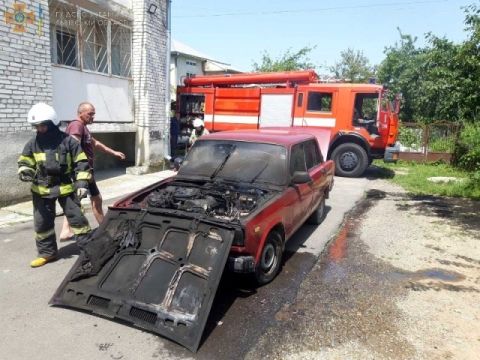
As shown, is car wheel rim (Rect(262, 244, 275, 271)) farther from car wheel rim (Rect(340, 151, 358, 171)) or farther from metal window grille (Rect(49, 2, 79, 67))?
car wheel rim (Rect(340, 151, 358, 171))

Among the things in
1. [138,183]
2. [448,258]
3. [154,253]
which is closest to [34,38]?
[138,183]

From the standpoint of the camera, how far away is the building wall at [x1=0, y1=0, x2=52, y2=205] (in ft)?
21.6

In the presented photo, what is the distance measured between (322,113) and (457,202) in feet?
14.2

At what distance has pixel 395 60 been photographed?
26094mm

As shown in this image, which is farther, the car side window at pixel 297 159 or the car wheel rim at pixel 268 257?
the car side window at pixel 297 159

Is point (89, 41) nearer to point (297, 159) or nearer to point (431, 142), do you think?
point (297, 159)

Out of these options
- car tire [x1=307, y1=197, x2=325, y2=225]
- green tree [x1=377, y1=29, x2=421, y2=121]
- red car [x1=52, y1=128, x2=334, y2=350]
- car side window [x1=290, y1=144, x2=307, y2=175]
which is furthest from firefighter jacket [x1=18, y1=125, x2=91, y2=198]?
green tree [x1=377, y1=29, x2=421, y2=121]

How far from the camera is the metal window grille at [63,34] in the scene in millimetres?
8484

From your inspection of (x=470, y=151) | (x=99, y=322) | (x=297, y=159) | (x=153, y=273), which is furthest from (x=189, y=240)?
(x=470, y=151)

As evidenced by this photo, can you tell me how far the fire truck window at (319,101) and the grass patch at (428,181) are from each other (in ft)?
8.93

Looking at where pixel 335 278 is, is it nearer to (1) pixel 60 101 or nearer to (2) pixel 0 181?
(2) pixel 0 181

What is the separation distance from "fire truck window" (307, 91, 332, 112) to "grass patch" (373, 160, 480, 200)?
2.72 m

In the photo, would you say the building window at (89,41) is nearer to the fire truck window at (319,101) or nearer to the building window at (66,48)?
the building window at (66,48)

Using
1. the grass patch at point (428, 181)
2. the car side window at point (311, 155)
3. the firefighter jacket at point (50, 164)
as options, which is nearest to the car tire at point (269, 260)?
the car side window at point (311, 155)
